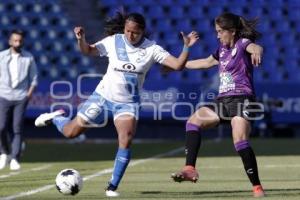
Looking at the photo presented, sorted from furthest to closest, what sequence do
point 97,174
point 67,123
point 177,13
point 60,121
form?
point 177,13 → point 97,174 → point 60,121 → point 67,123

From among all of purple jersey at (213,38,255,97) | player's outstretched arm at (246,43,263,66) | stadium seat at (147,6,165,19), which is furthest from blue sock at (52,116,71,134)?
stadium seat at (147,6,165,19)

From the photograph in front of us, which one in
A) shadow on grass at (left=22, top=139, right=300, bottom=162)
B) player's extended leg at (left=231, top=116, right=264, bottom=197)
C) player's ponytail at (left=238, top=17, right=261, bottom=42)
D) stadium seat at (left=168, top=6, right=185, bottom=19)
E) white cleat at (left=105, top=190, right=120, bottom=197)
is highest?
stadium seat at (left=168, top=6, right=185, bottom=19)

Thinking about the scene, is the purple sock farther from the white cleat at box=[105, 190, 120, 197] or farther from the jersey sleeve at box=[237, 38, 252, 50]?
the white cleat at box=[105, 190, 120, 197]

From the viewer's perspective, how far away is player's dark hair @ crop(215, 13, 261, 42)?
809cm

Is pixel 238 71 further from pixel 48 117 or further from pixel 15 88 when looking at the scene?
pixel 15 88

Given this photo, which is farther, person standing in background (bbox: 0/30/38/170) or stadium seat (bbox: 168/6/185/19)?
stadium seat (bbox: 168/6/185/19)

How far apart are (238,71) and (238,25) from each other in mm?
459

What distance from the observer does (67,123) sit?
879cm

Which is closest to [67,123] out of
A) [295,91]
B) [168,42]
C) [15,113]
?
[15,113]

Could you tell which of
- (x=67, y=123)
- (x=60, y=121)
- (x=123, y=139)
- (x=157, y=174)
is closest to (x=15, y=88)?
(x=157, y=174)

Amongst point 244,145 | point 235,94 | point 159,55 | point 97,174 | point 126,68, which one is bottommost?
point 97,174

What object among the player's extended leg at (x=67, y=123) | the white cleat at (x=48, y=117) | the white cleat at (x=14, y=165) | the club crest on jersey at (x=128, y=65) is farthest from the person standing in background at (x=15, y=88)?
the club crest on jersey at (x=128, y=65)

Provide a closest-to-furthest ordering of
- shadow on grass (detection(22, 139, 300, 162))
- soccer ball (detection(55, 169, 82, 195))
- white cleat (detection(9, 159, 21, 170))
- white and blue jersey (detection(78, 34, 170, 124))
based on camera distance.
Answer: soccer ball (detection(55, 169, 82, 195)) → white and blue jersey (detection(78, 34, 170, 124)) → white cleat (detection(9, 159, 21, 170)) → shadow on grass (detection(22, 139, 300, 162))

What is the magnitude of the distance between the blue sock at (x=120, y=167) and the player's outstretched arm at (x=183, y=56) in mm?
921
